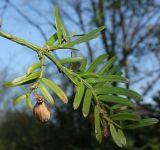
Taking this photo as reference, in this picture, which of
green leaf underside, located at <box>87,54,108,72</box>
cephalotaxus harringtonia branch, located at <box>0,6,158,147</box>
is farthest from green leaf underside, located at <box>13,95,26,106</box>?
green leaf underside, located at <box>87,54,108,72</box>

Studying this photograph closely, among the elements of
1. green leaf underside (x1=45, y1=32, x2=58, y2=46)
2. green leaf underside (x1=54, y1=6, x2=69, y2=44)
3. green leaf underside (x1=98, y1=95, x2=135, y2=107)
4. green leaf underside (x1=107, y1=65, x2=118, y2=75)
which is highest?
green leaf underside (x1=54, y1=6, x2=69, y2=44)

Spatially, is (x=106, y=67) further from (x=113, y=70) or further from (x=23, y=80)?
(x=23, y=80)

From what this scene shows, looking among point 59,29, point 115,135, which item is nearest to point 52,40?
point 59,29

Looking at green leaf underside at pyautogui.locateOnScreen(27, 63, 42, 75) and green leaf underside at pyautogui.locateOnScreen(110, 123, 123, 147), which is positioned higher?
green leaf underside at pyautogui.locateOnScreen(27, 63, 42, 75)

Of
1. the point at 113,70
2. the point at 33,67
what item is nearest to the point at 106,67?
the point at 113,70

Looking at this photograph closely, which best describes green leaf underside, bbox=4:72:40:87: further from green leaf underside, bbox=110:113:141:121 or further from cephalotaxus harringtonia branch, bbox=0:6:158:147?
green leaf underside, bbox=110:113:141:121

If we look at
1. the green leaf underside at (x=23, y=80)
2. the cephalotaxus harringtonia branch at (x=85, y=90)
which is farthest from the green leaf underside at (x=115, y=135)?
the green leaf underside at (x=23, y=80)

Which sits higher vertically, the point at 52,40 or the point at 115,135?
the point at 52,40
